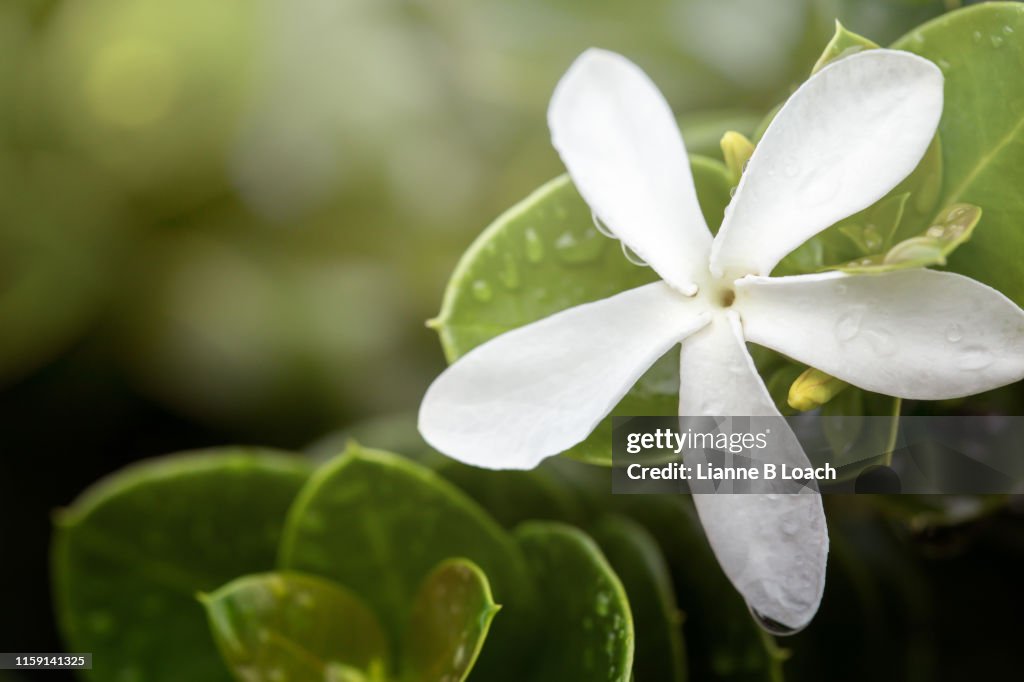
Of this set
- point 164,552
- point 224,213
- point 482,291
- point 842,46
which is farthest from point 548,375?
point 224,213

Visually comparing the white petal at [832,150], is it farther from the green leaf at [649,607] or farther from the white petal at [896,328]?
the green leaf at [649,607]

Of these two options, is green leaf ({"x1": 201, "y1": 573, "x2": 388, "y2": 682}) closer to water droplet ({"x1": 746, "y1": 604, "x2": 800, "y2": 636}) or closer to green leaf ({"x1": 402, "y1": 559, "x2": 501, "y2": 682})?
green leaf ({"x1": 402, "y1": 559, "x2": 501, "y2": 682})

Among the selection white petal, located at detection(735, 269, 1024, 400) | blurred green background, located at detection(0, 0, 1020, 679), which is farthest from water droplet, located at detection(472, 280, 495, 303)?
blurred green background, located at detection(0, 0, 1020, 679)

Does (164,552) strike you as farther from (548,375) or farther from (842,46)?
(842,46)

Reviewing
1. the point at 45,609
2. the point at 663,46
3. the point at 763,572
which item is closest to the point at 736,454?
the point at 763,572

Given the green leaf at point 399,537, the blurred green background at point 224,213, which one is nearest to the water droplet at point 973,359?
the green leaf at point 399,537

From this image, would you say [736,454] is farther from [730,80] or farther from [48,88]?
[48,88]
